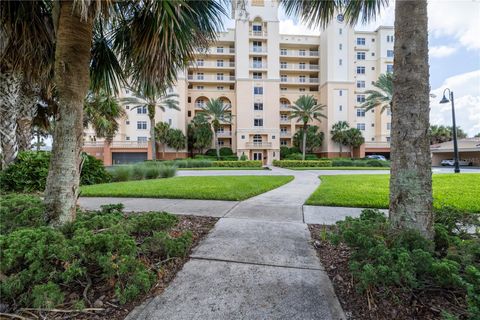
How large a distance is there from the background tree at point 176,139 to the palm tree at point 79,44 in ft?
99.4

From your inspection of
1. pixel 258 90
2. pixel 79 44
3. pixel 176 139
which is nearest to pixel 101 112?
pixel 79 44

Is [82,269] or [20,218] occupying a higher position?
[20,218]

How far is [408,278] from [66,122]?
424 centimetres

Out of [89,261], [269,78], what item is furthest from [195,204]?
[269,78]

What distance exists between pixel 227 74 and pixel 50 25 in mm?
37052

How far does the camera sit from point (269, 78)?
119 ft

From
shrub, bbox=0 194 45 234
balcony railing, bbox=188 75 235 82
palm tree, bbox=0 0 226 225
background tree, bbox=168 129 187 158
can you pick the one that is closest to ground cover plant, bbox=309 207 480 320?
palm tree, bbox=0 0 226 225

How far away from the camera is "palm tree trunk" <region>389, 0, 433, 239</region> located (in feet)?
8.25

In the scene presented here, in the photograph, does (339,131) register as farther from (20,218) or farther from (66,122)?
(20,218)

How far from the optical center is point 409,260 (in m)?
1.97

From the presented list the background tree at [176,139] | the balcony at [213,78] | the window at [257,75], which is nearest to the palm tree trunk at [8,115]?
the background tree at [176,139]

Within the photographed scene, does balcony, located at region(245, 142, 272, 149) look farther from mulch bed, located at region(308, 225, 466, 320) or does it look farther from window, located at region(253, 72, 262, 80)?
mulch bed, located at region(308, 225, 466, 320)

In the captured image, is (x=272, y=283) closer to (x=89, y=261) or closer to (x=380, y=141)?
(x=89, y=261)

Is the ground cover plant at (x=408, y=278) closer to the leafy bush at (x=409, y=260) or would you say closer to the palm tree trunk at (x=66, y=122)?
the leafy bush at (x=409, y=260)
